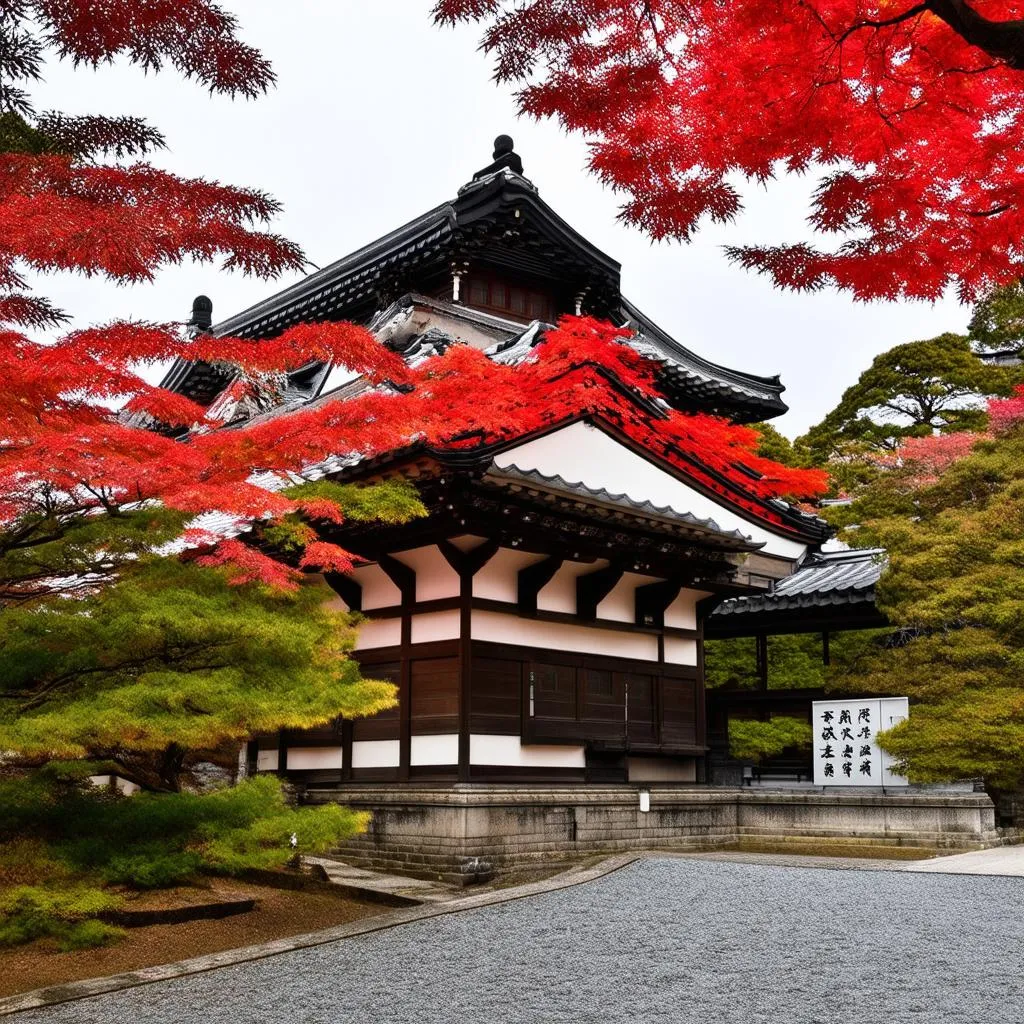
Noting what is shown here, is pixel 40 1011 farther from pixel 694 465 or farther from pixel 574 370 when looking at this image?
pixel 694 465

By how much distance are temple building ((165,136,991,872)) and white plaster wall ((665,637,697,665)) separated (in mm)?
29

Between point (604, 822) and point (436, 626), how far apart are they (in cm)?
319

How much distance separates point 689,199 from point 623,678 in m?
7.74

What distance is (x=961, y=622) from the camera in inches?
613

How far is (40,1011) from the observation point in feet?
20.4

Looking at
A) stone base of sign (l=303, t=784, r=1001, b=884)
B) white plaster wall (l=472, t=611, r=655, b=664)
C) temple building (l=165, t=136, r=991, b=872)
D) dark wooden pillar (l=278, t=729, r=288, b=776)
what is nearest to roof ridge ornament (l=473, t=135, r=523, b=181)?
temple building (l=165, t=136, r=991, b=872)

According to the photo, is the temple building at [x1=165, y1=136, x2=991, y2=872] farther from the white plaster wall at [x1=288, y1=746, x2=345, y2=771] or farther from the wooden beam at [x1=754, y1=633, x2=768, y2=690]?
the wooden beam at [x1=754, y1=633, x2=768, y2=690]

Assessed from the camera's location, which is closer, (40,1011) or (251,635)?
(40,1011)

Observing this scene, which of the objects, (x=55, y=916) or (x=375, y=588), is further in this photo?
(x=375, y=588)

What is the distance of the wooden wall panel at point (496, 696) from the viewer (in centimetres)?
1272

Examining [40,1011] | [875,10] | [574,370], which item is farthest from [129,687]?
[574,370]

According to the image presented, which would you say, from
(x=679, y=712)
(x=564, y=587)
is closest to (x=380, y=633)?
(x=564, y=587)

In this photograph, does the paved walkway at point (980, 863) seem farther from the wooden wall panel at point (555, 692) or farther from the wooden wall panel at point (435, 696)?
the wooden wall panel at point (435, 696)

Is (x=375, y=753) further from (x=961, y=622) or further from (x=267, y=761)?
(x=961, y=622)
